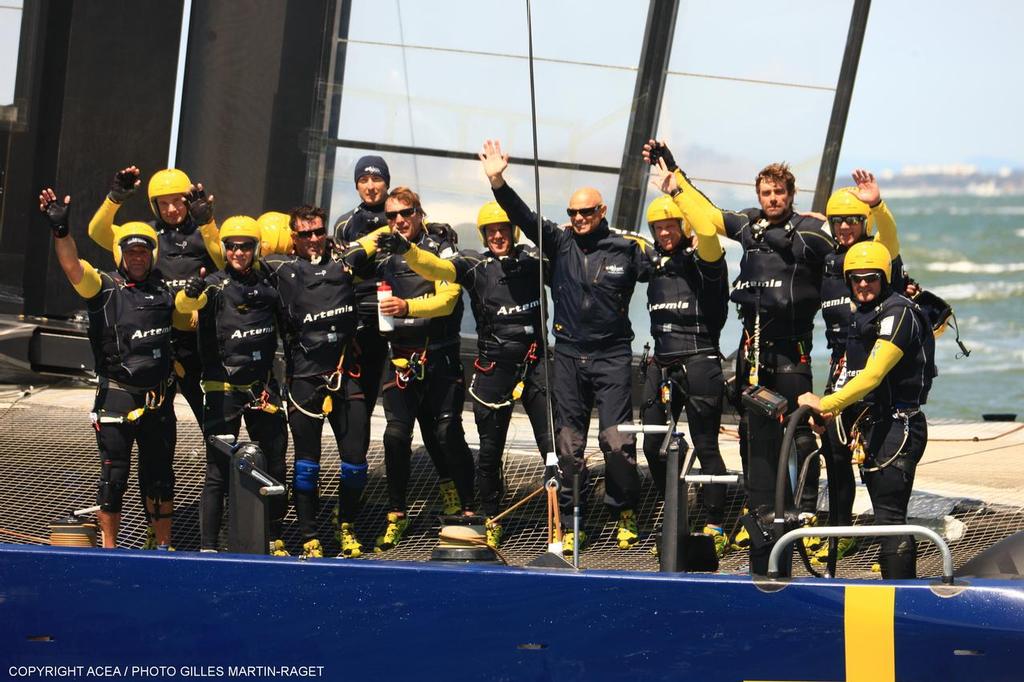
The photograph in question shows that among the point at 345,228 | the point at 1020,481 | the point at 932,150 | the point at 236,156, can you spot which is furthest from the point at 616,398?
the point at 932,150

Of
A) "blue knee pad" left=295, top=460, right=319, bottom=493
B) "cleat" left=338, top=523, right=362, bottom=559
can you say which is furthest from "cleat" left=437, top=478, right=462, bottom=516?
"blue knee pad" left=295, top=460, right=319, bottom=493

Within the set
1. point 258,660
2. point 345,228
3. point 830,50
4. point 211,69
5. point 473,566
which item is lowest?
point 258,660

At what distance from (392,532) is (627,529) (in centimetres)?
109

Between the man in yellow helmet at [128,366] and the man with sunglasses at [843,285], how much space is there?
9.20 ft

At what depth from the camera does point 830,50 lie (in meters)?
9.05

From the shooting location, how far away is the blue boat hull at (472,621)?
3.97 m

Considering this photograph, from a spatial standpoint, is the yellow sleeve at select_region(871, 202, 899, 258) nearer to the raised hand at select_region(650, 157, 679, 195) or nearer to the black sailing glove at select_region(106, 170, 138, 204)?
the raised hand at select_region(650, 157, 679, 195)

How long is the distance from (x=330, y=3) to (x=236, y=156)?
43.5 inches

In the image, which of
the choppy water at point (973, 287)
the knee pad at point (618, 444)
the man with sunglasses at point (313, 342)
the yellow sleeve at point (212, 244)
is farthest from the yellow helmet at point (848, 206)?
the choppy water at point (973, 287)

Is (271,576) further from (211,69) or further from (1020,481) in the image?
(211,69)

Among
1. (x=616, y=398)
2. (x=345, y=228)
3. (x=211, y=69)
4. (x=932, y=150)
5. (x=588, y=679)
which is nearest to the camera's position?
(x=588, y=679)

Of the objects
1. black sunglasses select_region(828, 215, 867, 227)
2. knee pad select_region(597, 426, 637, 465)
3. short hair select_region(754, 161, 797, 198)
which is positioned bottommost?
knee pad select_region(597, 426, 637, 465)

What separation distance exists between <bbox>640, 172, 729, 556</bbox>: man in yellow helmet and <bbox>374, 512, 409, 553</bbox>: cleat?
1.21m

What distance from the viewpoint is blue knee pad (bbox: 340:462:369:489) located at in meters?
6.48
